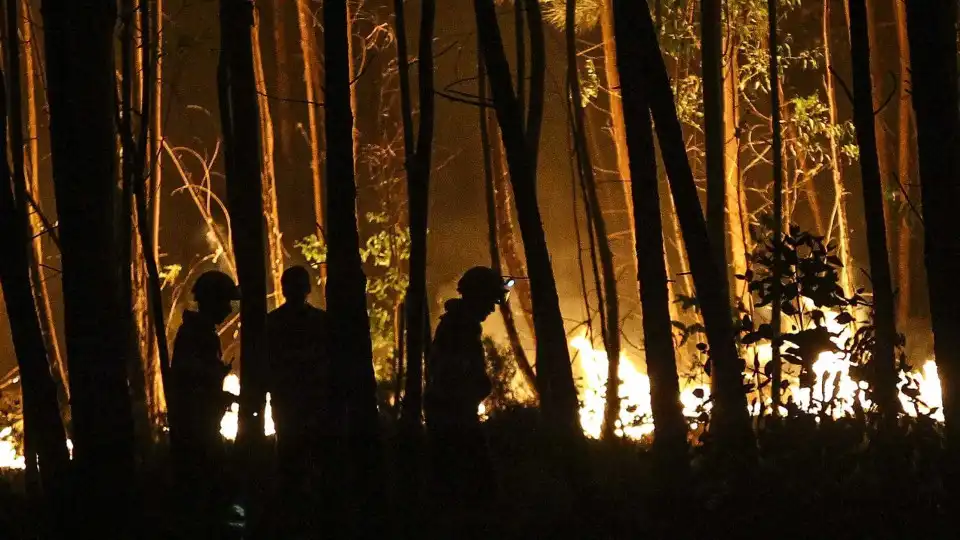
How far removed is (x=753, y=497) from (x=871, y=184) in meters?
2.31

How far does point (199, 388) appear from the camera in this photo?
637 cm

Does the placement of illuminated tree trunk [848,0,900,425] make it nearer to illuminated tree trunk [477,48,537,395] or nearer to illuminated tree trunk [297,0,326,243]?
illuminated tree trunk [477,48,537,395]

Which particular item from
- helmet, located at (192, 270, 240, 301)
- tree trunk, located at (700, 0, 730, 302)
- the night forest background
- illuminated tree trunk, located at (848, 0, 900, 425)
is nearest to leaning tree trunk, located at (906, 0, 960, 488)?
the night forest background

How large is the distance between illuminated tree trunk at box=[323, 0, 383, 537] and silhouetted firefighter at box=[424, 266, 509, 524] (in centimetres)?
58

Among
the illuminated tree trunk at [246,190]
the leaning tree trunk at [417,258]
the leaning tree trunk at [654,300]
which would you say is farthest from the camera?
the leaning tree trunk at [417,258]

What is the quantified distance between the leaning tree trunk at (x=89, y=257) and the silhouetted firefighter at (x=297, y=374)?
119cm

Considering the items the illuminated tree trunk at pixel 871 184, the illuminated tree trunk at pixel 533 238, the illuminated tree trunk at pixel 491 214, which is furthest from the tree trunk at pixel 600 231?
the illuminated tree trunk at pixel 871 184

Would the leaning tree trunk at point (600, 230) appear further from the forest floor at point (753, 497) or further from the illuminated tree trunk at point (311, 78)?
the illuminated tree trunk at point (311, 78)

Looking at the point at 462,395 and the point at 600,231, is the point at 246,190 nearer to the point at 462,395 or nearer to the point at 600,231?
the point at 462,395

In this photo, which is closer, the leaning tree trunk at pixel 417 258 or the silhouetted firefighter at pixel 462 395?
the silhouetted firefighter at pixel 462 395

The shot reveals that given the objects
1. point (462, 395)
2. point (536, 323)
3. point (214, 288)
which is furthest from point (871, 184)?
point (214, 288)

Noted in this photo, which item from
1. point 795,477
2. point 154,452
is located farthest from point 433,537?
point 154,452

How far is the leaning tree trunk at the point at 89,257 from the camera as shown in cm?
536

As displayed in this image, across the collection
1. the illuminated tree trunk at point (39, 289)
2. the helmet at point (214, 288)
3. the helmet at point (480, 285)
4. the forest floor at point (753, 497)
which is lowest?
the forest floor at point (753, 497)
